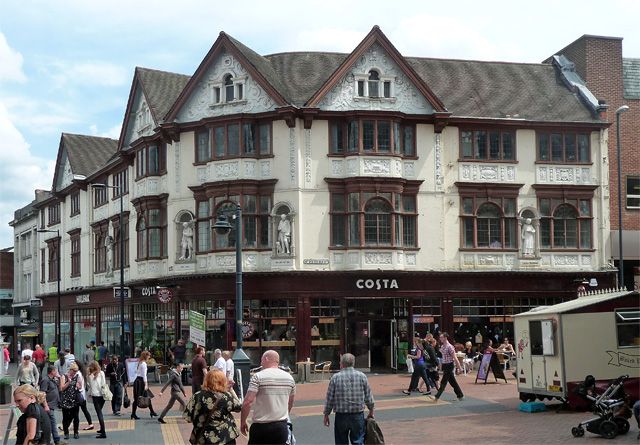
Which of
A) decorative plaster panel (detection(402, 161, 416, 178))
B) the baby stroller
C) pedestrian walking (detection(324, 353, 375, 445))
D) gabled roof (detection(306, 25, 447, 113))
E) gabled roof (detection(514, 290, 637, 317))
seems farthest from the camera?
decorative plaster panel (detection(402, 161, 416, 178))

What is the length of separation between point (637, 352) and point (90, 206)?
36298 mm

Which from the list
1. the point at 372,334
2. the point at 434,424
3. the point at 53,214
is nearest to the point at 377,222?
the point at 372,334

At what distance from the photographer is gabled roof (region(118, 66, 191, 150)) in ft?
137

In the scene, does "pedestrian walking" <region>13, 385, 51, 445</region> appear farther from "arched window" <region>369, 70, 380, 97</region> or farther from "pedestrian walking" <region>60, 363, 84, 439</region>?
"arched window" <region>369, 70, 380, 97</region>

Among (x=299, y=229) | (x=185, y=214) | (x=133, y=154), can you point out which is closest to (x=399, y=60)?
(x=299, y=229)

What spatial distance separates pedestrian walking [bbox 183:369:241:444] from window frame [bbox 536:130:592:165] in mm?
29598

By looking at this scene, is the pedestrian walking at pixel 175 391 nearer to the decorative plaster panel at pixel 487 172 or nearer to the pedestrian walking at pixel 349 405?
the pedestrian walking at pixel 349 405

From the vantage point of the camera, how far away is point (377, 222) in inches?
1432

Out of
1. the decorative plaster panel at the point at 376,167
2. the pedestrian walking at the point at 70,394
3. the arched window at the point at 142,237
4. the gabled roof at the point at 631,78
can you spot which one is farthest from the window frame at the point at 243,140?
the pedestrian walking at the point at 70,394

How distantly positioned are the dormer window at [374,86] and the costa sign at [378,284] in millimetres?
7102

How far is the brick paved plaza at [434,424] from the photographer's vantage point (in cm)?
1780

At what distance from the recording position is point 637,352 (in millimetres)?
21172

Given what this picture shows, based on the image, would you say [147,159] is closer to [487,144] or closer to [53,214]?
[487,144]

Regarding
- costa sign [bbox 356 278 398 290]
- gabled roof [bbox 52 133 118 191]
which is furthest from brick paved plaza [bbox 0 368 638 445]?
gabled roof [bbox 52 133 118 191]
